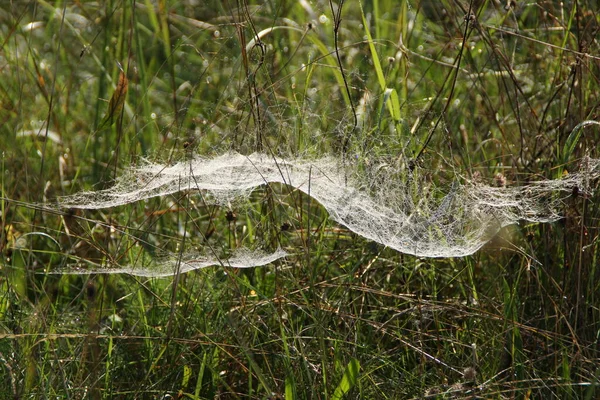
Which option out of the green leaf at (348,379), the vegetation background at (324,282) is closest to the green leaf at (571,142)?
the vegetation background at (324,282)

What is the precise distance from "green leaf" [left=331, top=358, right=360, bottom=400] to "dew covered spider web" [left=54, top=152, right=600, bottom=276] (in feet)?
1.36

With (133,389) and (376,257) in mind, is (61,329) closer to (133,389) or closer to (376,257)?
(133,389)

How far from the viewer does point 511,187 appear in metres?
2.31

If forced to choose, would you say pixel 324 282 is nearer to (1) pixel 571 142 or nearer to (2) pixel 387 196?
(2) pixel 387 196

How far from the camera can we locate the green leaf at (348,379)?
1727 millimetres

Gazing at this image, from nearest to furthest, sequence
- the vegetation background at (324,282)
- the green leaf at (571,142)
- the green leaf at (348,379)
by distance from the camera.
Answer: the green leaf at (348,379), the vegetation background at (324,282), the green leaf at (571,142)

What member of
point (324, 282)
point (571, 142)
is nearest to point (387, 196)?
point (324, 282)

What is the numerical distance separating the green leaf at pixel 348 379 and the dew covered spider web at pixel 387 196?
41 centimetres

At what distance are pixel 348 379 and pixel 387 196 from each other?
70 cm

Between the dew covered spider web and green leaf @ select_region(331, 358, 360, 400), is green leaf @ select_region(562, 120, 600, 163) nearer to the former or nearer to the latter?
Result: the dew covered spider web

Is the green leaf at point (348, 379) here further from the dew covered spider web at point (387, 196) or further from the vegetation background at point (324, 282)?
the dew covered spider web at point (387, 196)

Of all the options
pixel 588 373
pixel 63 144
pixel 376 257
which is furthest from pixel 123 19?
pixel 588 373

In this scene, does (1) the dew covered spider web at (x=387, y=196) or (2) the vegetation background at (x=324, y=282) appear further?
(1) the dew covered spider web at (x=387, y=196)

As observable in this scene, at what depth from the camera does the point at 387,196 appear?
2295 mm
